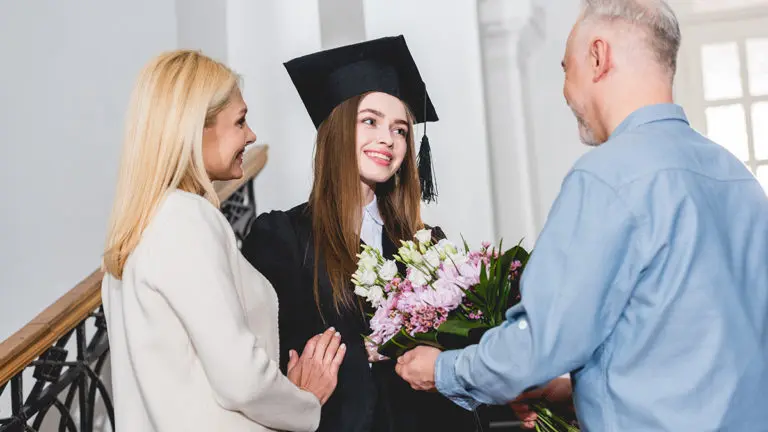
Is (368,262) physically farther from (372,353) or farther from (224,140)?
(224,140)

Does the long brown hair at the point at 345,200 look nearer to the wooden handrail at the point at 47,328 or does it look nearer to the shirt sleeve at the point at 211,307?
the shirt sleeve at the point at 211,307

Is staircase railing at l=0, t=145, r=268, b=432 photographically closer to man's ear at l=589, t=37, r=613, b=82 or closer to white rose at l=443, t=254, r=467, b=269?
white rose at l=443, t=254, r=467, b=269

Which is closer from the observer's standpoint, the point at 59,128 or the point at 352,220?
the point at 352,220

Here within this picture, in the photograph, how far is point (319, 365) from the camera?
7.87 feet

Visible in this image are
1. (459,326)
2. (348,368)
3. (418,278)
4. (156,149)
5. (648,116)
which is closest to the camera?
(648,116)

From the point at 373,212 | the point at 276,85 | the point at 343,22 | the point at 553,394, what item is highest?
the point at 343,22

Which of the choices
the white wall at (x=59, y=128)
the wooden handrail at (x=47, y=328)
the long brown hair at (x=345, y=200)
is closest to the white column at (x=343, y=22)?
the white wall at (x=59, y=128)

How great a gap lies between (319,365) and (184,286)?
580 mm

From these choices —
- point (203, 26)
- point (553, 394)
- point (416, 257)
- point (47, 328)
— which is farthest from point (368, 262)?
point (203, 26)

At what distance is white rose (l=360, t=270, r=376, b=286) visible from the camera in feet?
7.89

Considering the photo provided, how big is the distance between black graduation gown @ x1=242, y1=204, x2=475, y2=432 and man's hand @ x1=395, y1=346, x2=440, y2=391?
0.35m

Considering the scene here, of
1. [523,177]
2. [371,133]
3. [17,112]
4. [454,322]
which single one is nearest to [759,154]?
[523,177]

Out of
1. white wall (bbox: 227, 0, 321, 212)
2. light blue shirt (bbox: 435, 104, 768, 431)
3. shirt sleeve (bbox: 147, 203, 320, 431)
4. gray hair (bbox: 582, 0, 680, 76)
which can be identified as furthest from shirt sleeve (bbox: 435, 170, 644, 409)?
white wall (bbox: 227, 0, 321, 212)

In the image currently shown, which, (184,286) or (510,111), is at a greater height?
(510,111)
